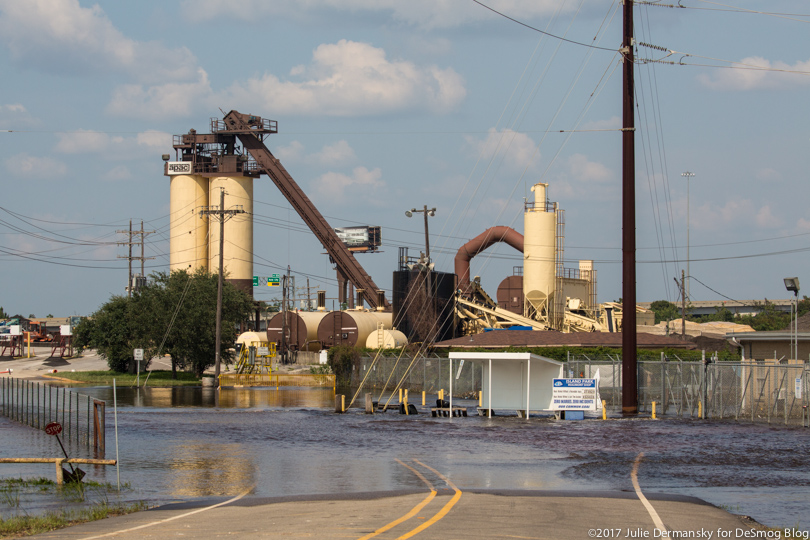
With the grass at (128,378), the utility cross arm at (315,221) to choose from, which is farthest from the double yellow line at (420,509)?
the utility cross arm at (315,221)

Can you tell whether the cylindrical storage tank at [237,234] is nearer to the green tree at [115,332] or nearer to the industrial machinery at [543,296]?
the green tree at [115,332]

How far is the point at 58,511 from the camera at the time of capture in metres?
13.6

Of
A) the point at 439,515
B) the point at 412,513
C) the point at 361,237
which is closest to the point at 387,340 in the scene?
the point at 412,513

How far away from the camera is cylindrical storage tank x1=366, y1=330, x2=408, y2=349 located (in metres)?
65.0

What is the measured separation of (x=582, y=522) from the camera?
12.0m

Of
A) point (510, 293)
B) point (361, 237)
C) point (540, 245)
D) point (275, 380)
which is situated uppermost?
point (361, 237)

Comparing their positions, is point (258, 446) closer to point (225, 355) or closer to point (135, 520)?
point (135, 520)

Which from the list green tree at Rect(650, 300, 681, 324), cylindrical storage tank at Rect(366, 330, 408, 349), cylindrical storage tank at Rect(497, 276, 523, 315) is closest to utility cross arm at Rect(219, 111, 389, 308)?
cylindrical storage tank at Rect(497, 276, 523, 315)

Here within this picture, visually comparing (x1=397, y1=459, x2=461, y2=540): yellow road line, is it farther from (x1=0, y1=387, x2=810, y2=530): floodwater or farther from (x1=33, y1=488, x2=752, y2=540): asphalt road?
(x1=0, y1=387, x2=810, y2=530): floodwater

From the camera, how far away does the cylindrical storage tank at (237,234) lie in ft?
→ 290

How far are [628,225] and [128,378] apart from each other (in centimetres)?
4417

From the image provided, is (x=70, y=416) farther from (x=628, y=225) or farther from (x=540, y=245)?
(x=540, y=245)

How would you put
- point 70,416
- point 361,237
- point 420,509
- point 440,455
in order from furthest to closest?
point 361,237 < point 70,416 < point 440,455 < point 420,509

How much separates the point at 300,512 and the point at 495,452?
10.8m
